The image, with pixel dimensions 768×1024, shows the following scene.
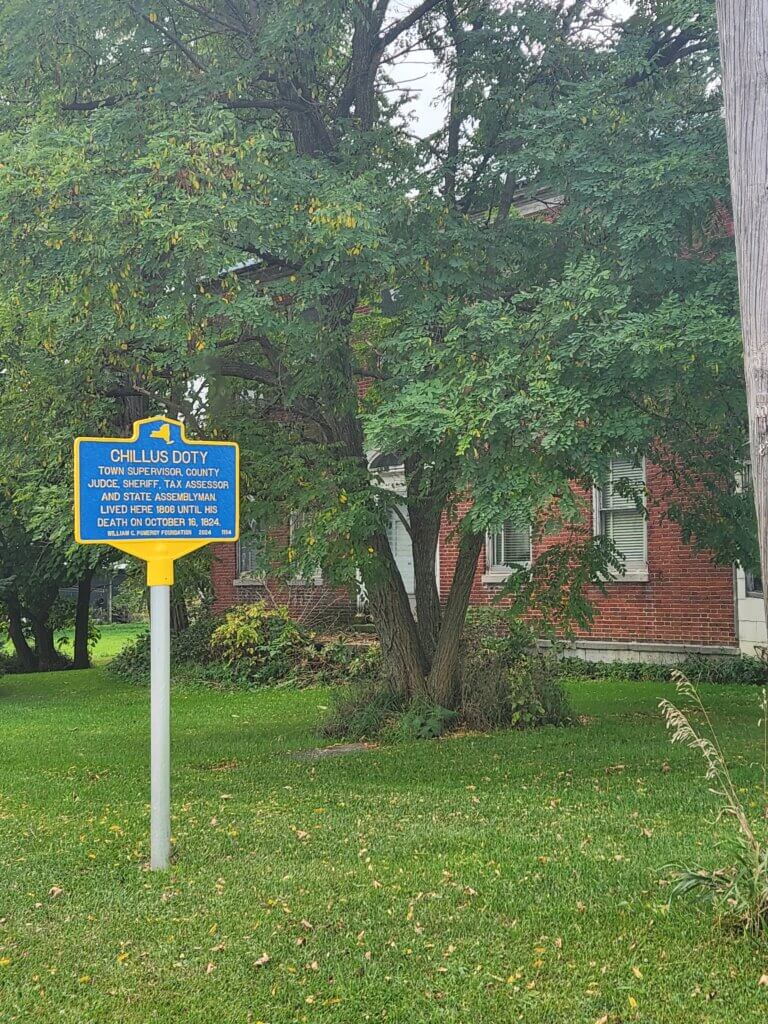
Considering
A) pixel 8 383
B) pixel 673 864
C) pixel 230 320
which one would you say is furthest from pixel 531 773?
pixel 8 383

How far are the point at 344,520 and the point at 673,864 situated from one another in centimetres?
443

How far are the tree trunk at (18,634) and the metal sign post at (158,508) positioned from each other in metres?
16.2

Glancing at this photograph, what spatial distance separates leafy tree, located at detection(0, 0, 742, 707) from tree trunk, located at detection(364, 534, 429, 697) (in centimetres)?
3

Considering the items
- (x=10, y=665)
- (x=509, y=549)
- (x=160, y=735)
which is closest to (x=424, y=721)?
(x=160, y=735)

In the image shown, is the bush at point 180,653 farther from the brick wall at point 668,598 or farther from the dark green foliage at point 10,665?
the brick wall at point 668,598

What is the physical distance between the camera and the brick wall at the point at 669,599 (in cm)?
1527

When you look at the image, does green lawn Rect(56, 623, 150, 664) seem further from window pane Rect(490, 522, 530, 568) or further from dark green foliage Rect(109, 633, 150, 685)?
window pane Rect(490, 522, 530, 568)

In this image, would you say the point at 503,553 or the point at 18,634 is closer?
the point at 503,553

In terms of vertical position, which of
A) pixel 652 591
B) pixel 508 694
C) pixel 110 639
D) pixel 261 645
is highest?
pixel 652 591

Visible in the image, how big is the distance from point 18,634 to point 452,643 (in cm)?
1576

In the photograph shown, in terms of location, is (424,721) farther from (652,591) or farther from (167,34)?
(167,34)

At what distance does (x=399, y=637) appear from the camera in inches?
452

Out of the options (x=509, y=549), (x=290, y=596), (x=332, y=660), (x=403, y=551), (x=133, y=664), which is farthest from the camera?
(x=290, y=596)

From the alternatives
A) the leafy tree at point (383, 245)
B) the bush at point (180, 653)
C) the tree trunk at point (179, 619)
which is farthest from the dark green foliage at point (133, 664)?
the leafy tree at point (383, 245)
